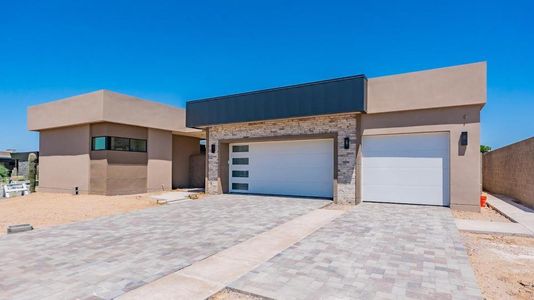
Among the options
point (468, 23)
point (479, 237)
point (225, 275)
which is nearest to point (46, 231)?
point (225, 275)

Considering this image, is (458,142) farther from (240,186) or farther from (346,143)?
(240,186)

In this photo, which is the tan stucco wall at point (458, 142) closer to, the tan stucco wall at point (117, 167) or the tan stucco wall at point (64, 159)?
the tan stucco wall at point (117, 167)

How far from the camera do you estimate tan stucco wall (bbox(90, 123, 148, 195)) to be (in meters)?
14.0

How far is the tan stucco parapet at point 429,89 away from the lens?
867cm

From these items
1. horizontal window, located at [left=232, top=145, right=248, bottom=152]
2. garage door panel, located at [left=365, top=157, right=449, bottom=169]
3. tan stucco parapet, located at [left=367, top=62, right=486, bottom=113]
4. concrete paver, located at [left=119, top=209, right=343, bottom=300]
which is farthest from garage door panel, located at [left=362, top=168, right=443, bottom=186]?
horizontal window, located at [left=232, top=145, right=248, bottom=152]

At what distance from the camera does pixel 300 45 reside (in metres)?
14.0

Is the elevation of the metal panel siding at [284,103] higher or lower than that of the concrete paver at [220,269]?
higher

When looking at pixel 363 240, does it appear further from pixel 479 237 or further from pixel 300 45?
pixel 300 45

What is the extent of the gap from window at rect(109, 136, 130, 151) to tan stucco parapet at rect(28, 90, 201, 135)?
0.96m

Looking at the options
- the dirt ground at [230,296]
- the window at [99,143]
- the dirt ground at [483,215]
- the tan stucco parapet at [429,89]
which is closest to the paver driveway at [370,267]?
the dirt ground at [230,296]

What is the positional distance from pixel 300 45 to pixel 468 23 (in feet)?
22.9

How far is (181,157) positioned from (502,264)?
16896 millimetres

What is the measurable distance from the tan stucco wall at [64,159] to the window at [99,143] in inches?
10.8

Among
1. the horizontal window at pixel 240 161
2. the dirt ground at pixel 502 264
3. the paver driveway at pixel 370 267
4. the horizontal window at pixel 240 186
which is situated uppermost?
the horizontal window at pixel 240 161
